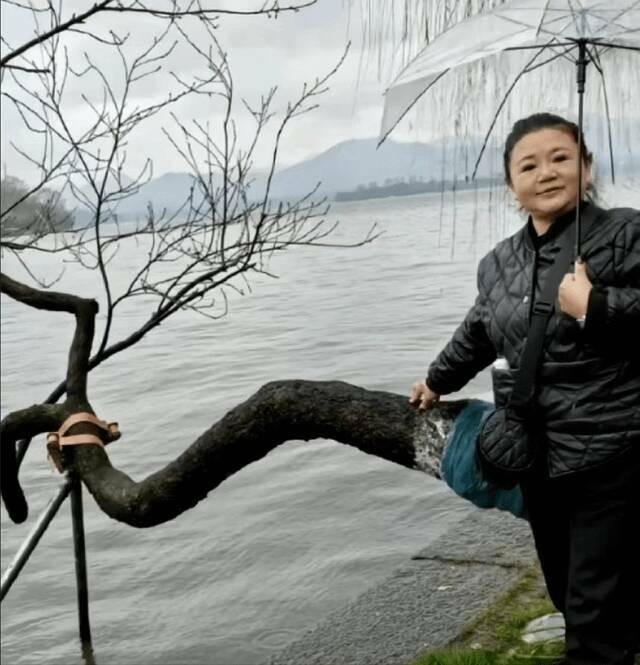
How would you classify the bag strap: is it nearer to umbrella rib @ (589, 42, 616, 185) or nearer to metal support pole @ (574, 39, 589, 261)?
metal support pole @ (574, 39, 589, 261)

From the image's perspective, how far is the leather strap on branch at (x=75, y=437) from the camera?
13.9 ft

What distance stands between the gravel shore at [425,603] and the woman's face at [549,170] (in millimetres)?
2406

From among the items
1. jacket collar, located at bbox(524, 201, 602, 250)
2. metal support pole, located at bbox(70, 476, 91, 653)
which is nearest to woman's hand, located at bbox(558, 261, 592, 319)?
jacket collar, located at bbox(524, 201, 602, 250)

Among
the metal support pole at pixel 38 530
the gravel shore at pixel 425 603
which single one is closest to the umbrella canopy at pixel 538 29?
the gravel shore at pixel 425 603

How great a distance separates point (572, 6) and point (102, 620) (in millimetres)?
6799

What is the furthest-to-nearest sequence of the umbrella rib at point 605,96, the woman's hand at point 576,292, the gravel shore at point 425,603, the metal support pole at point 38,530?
the metal support pole at point 38,530 → the gravel shore at point 425,603 → the umbrella rib at point 605,96 → the woman's hand at point 576,292

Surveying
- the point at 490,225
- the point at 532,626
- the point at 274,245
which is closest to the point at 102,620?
the point at 274,245

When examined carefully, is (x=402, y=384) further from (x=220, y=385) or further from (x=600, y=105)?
(x=600, y=105)

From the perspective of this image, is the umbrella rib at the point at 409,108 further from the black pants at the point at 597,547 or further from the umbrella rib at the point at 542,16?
the black pants at the point at 597,547

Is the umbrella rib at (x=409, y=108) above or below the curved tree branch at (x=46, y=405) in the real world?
above

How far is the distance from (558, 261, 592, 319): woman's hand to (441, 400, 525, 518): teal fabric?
0.59 metres

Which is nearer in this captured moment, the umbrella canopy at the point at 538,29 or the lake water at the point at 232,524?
the umbrella canopy at the point at 538,29

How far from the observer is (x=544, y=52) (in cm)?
308

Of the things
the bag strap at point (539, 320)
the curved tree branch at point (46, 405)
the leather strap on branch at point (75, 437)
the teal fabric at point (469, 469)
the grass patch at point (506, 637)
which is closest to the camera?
the bag strap at point (539, 320)
